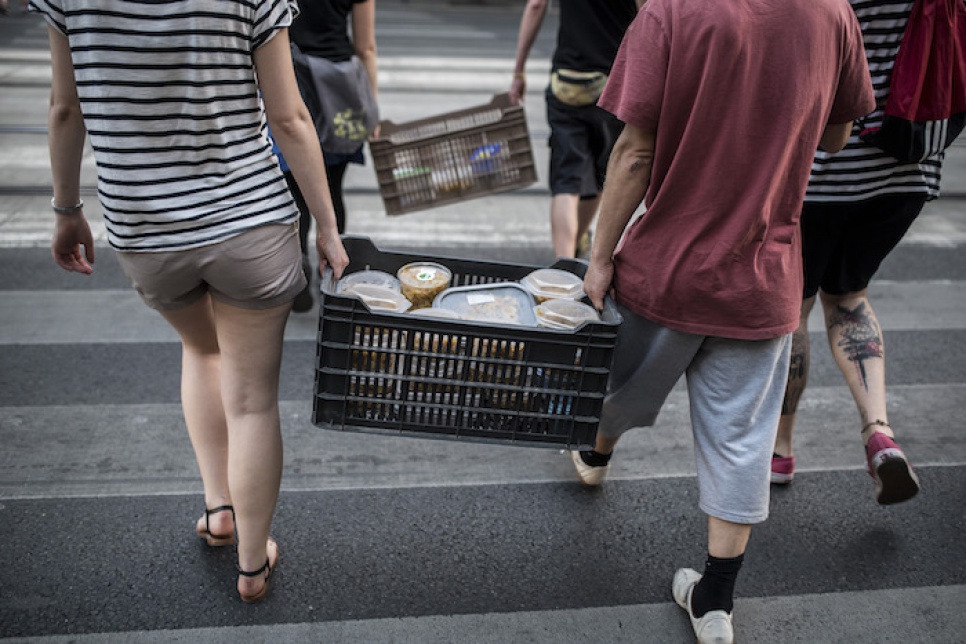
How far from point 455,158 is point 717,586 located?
8.30ft

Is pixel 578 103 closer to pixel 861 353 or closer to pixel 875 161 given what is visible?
pixel 875 161

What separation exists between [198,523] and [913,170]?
263 centimetres

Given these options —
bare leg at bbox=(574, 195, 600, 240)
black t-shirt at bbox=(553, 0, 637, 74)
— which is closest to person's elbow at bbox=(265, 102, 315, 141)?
black t-shirt at bbox=(553, 0, 637, 74)

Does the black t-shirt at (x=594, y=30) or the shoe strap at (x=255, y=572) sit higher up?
the black t-shirt at (x=594, y=30)

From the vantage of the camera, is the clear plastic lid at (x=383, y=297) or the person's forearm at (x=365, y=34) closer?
the clear plastic lid at (x=383, y=297)

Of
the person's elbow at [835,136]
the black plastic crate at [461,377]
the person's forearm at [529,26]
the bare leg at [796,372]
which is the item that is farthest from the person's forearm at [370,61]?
the person's elbow at [835,136]

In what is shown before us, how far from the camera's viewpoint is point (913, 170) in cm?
279

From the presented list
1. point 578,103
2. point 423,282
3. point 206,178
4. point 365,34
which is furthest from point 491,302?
point 578,103

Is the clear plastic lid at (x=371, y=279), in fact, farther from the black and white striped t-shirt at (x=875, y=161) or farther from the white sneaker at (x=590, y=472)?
the black and white striped t-shirt at (x=875, y=161)

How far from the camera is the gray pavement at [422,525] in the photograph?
Result: 2.52 m

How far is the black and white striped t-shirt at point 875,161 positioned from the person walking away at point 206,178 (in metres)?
1.61

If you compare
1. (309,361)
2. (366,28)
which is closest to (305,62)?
(366,28)

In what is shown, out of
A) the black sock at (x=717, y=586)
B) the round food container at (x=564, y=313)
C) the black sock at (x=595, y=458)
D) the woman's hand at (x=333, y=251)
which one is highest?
the woman's hand at (x=333, y=251)

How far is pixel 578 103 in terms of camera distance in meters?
4.27
